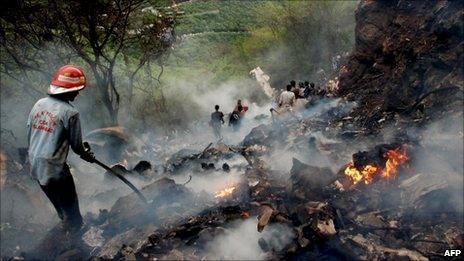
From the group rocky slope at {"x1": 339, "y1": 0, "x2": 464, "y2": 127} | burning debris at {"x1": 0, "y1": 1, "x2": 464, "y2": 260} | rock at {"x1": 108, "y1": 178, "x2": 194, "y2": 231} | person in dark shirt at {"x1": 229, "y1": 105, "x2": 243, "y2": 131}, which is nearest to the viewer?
burning debris at {"x1": 0, "y1": 1, "x2": 464, "y2": 260}

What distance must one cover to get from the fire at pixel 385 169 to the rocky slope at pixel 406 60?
167 cm

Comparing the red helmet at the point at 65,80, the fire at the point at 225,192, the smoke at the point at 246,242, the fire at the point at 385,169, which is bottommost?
the smoke at the point at 246,242

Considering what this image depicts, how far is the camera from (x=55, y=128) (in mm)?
4469

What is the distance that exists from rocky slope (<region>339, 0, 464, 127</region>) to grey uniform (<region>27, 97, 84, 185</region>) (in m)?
6.04

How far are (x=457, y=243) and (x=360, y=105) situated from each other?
7.09 m

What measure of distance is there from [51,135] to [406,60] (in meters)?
8.65

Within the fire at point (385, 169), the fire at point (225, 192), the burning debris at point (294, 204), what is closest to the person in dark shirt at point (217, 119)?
the burning debris at point (294, 204)

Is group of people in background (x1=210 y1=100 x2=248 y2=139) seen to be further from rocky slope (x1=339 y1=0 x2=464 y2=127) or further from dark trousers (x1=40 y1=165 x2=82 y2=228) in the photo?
dark trousers (x1=40 y1=165 x2=82 y2=228)

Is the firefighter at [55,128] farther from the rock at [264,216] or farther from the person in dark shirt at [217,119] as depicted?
the person in dark shirt at [217,119]

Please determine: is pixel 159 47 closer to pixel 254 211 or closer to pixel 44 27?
pixel 44 27

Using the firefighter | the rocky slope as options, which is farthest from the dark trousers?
the rocky slope

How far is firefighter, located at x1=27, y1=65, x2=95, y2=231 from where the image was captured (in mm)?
4477

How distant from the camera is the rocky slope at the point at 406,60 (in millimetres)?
8258

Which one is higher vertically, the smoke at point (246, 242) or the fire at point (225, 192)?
the fire at point (225, 192)
